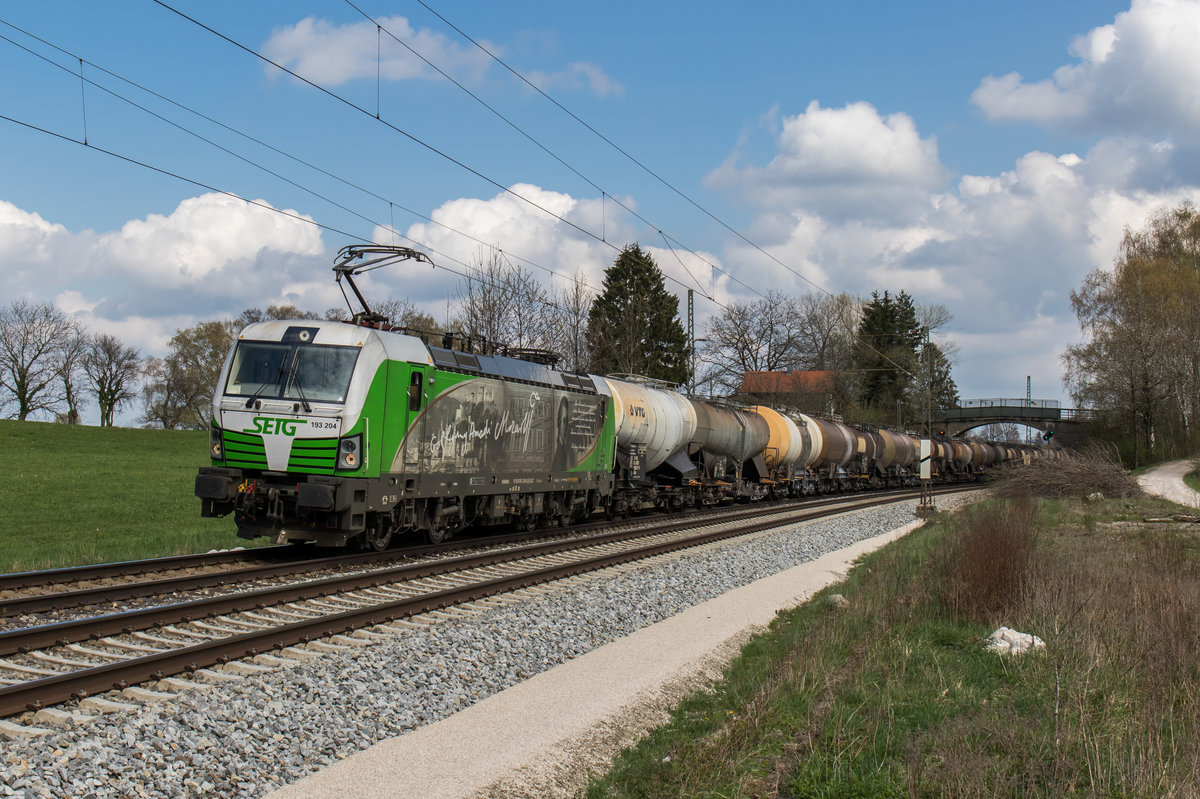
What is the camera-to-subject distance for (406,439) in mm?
13648

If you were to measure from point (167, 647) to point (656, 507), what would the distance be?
18.5 metres

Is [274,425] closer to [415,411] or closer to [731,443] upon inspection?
[415,411]

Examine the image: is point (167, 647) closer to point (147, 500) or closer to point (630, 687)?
point (630, 687)

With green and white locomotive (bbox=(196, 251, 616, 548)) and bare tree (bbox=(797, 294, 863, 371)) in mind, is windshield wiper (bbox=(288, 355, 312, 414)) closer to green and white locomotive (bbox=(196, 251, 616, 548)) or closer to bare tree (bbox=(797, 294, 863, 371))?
green and white locomotive (bbox=(196, 251, 616, 548))

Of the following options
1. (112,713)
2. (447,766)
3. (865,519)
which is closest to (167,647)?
(112,713)

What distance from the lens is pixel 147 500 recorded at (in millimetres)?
23766

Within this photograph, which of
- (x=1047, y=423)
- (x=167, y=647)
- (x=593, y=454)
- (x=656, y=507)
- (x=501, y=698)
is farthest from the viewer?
(x=1047, y=423)

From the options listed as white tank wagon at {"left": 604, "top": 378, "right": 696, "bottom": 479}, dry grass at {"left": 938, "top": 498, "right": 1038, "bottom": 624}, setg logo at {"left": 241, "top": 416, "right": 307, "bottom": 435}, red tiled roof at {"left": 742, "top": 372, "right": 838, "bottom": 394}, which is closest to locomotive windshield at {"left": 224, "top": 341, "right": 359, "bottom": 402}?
setg logo at {"left": 241, "top": 416, "right": 307, "bottom": 435}

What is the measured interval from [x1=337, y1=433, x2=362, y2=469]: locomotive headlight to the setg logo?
2.17 feet

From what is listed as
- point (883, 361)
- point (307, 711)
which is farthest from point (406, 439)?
point (883, 361)

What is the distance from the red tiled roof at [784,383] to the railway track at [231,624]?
156 ft

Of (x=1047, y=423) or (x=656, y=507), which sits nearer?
(x=656, y=507)

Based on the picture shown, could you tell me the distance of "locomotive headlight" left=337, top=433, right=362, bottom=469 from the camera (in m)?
12.5
